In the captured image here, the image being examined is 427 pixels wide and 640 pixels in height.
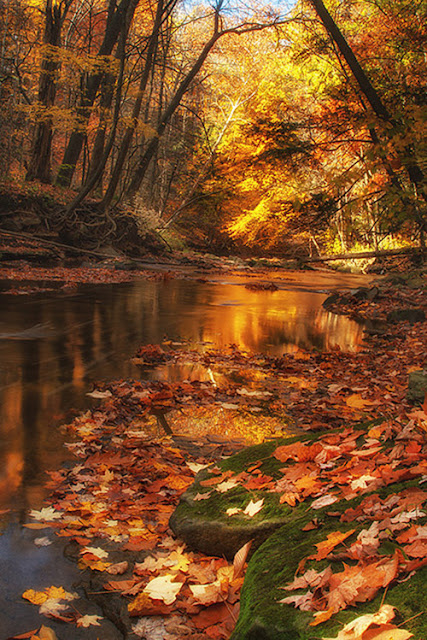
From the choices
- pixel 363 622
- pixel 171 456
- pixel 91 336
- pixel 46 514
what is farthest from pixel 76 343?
pixel 363 622

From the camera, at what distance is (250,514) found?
2963mm

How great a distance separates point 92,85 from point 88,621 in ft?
79.2

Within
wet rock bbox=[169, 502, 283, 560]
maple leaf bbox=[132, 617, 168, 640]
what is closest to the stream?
maple leaf bbox=[132, 617, 168, 640]

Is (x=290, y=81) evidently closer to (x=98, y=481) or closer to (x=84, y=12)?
(x=84, y=12)

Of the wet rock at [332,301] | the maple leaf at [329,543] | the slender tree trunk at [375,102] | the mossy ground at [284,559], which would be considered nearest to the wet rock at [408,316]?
the wet rock at [332,301]

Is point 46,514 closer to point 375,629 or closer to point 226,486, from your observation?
point 226,486

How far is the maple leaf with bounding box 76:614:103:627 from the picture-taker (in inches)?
99.7

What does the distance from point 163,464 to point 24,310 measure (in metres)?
8.38

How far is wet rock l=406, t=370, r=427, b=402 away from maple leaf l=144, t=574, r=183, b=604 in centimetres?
303

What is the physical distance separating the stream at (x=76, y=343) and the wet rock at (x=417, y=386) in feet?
9.59

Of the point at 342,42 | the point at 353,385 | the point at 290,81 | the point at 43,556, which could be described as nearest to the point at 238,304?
the point at 342,42

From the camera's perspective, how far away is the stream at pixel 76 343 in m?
3.20

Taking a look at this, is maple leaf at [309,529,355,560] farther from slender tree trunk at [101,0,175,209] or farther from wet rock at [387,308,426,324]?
slender tree trunk at [101,0,175,209]

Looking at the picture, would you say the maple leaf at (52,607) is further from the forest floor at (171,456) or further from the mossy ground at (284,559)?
the mossy ground at (284,559)
